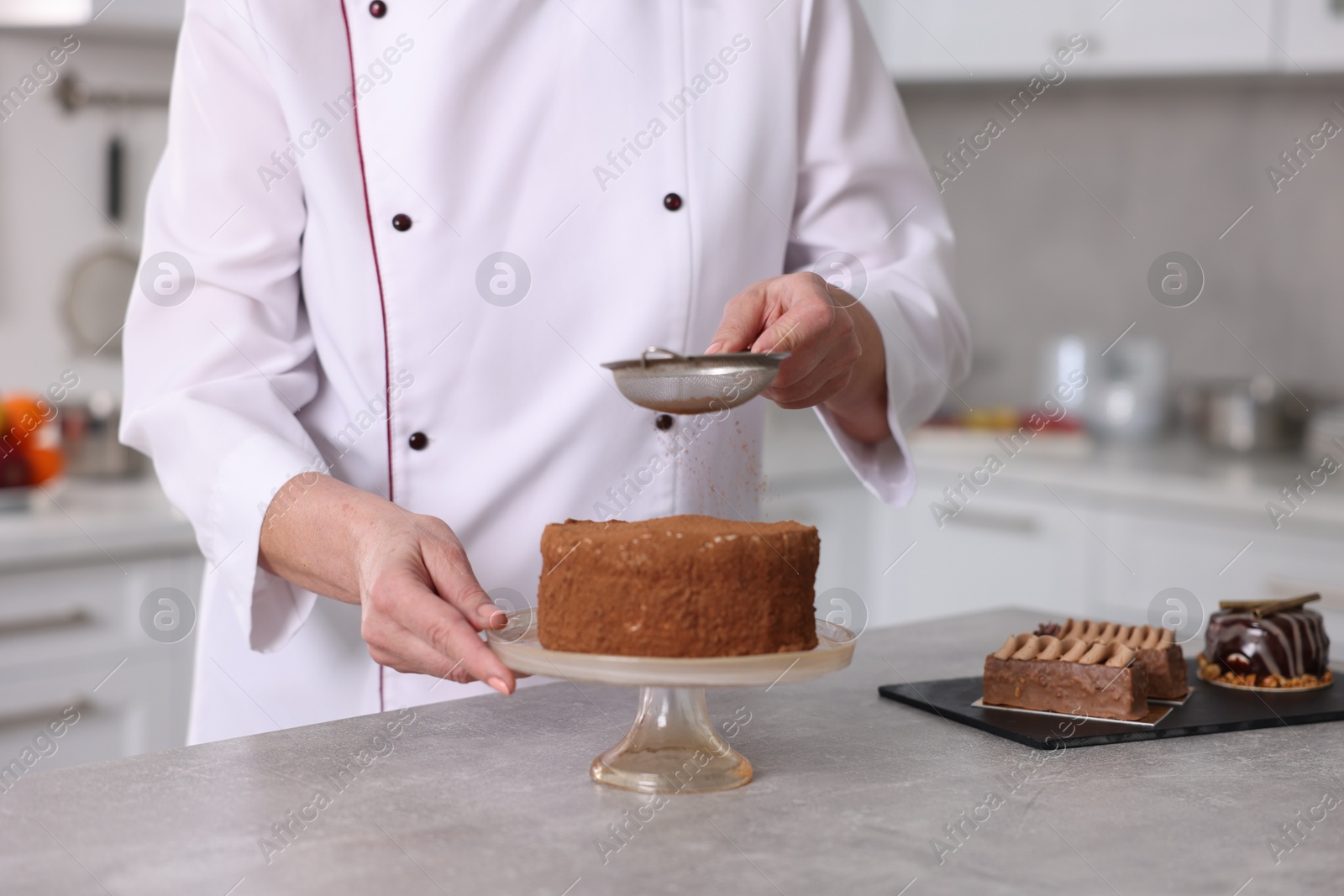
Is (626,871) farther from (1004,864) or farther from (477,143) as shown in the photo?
(477,143)

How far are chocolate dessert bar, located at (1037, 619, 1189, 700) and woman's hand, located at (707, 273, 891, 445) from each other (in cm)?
26

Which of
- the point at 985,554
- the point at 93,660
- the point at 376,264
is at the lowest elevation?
the point at 93,660

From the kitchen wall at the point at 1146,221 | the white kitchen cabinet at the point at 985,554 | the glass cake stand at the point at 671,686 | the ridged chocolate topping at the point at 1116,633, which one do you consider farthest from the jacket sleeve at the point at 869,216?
the kitchen wall at the point at 1146,221

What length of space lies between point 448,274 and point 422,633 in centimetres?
39

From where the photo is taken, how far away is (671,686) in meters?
0.76

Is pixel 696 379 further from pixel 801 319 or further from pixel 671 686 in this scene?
pixel 671 686

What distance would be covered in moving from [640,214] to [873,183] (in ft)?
0.86

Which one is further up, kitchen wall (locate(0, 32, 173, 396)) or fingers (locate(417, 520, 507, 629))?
kitchen wall (locate(0, 32, 173, 396))

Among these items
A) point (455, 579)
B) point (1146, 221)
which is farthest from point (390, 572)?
point (1146, 221)

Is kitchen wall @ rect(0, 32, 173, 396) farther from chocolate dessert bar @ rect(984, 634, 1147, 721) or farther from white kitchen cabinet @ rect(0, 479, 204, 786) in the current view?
→ chocolate dessert bar @ rect(984, 634, 1147, 721)

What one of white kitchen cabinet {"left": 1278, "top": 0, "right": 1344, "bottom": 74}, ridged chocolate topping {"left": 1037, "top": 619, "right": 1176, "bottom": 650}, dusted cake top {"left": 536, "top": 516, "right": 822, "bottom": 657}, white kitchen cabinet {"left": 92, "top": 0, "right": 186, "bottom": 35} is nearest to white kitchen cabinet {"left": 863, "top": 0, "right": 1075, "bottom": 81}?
white kitchen cabinet {"left": 1278, "top": 0, "right": 1344, "bottom": 74}

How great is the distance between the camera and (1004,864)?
0.68 m

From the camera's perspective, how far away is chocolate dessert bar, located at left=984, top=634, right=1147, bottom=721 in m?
0.94

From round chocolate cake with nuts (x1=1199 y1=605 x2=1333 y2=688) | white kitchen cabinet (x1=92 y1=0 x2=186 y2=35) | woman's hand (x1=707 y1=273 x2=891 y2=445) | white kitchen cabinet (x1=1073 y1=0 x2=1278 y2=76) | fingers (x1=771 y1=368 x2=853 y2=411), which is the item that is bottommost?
round chocolate cake with nuts (x1=1199 y1=605 x2=1333 y2=688)
